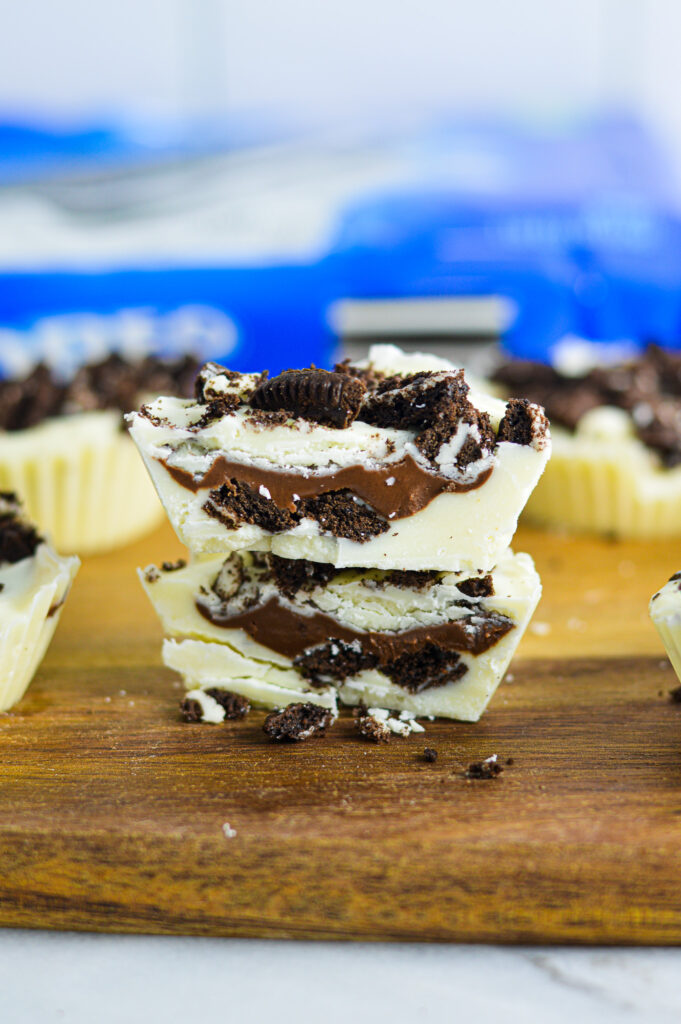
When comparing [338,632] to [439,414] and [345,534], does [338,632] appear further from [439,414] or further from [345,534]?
[439,414]

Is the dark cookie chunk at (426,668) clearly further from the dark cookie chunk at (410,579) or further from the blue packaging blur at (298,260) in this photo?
the blue packaging blur at (298,260)

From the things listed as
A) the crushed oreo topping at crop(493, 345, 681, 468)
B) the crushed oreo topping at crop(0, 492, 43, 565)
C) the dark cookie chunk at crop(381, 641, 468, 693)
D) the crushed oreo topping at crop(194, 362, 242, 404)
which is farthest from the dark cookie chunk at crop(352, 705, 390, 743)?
the crushed oreo topping at crop(493, 345, 681, 468)

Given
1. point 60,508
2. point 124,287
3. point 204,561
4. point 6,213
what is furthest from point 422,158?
point 204,561

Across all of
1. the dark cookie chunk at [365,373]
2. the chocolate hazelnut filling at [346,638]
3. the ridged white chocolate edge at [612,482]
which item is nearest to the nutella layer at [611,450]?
the ridged white chocolate edge at [612,482]

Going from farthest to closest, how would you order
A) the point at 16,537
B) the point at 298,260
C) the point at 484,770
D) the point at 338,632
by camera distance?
the point at 298,260 < the point at 16,537 < the point at 338,632 < the point at 484,770

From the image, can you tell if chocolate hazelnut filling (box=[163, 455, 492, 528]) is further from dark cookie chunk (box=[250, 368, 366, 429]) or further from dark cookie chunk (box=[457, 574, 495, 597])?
dark cookie chunk (box=[457, 574, 495, 597])

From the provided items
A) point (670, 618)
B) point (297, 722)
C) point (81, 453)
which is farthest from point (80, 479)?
point (670, 618)
